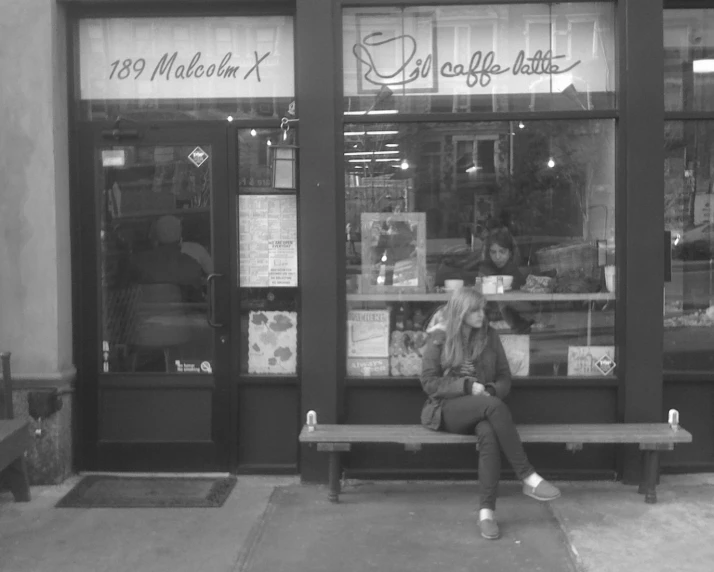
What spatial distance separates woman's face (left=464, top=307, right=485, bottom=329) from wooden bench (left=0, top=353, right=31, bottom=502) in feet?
9.17

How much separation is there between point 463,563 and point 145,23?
4167mm

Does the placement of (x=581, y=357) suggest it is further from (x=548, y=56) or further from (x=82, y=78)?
(x=82, y=78)

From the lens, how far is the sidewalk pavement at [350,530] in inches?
199

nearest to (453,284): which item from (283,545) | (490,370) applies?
(490,370)

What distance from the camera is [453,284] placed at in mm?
6566

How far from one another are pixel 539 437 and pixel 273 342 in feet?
6.39

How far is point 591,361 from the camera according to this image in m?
6.49

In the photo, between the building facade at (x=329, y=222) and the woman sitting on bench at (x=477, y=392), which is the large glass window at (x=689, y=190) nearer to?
the building facade at (x=329, y=222)

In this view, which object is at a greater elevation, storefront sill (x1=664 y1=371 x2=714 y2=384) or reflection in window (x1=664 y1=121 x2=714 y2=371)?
reflection in window (x1=664 y1=121 x2=714 y2=371)

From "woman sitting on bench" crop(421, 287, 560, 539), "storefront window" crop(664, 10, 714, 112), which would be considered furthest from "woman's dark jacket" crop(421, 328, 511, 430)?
"storefront window" crop(664, 10, 714, 112)

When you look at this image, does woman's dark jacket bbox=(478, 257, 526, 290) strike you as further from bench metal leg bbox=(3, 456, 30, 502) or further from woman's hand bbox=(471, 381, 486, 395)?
bench metal leg bbox=(3, 456, 30, 502)

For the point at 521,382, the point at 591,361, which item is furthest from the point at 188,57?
the point at 591,361

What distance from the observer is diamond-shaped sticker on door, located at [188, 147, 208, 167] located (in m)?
6.56

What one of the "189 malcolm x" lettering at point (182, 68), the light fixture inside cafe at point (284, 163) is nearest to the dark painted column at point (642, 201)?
the light fixture inside cafe at point (284, 163)
